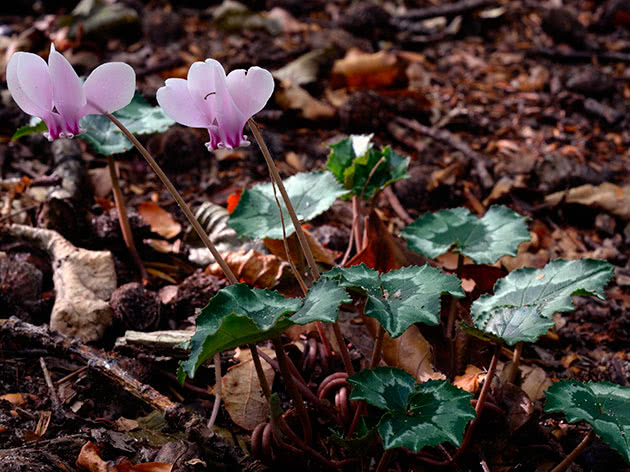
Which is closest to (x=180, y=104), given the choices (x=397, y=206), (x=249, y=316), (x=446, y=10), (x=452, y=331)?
(x=249, y=316)

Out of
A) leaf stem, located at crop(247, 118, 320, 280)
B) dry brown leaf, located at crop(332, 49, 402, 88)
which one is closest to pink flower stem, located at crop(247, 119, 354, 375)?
leaf stem, located at crop(247, 118, 320, 280)

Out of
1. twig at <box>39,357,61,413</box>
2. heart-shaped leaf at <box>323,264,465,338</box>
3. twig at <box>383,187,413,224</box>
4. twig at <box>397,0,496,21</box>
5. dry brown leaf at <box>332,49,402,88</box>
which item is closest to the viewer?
heart-shaped leaf at <box>323,264,465,338</box>

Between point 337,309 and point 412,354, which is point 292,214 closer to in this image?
point 337,309

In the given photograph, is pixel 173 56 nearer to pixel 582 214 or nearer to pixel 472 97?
pixel 472 97

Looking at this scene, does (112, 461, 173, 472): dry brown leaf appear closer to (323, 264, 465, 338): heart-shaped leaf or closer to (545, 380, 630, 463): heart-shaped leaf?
(323, 264, 465, 338): heart-shaped leaf

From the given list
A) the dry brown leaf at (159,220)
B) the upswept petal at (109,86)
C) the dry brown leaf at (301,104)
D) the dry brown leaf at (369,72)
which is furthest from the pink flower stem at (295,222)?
the dry brown leaf at (369,72)
